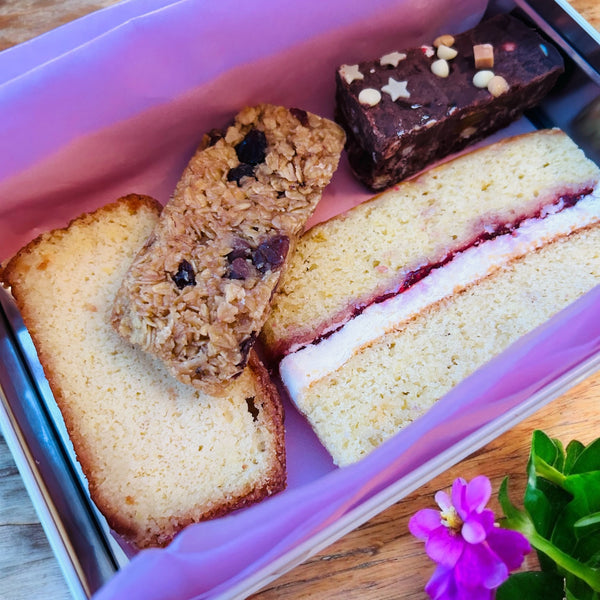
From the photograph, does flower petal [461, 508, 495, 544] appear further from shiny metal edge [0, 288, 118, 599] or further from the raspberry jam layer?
Answer: shiny metal edge [0, 288, 118, 599]

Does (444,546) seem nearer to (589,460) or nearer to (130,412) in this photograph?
(589,460)

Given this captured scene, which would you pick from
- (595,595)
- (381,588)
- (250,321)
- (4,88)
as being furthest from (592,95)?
(4,88)

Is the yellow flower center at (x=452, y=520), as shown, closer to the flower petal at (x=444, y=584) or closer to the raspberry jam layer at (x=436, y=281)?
the flower petal at (x=444, y=584)

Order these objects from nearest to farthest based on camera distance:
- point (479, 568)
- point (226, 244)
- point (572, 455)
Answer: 1. point (479, 568)
2. point (572, 455)
3. point (226, 244)

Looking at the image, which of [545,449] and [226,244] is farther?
[226,244]

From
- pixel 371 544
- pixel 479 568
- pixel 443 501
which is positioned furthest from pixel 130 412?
Answer: pixel 479 568

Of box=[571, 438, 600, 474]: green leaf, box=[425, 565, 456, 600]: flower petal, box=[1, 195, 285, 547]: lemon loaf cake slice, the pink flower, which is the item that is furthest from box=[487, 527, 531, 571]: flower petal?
box=[1, 195, 285, 547]: lemon loaf cake slice

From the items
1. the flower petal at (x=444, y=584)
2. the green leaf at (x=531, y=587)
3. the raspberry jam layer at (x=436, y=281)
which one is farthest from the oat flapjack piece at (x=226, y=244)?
the green leaf at (x=531, y=587)
